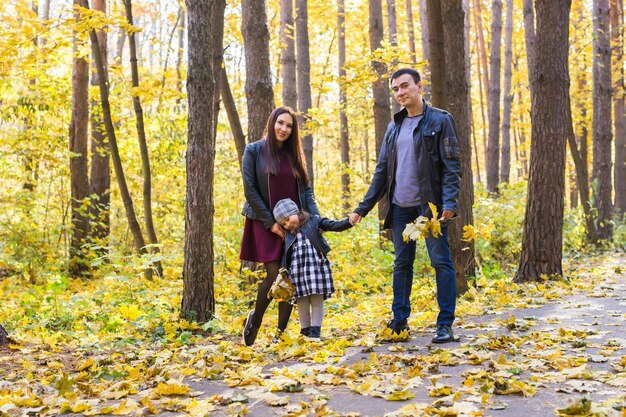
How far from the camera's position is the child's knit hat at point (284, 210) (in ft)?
18.6

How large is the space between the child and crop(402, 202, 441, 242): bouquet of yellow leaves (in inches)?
23.4

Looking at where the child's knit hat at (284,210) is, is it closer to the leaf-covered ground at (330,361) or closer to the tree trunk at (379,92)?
the leaf-covered ground at (330,361)

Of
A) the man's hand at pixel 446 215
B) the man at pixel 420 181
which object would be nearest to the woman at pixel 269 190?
the man at pixel 420 181

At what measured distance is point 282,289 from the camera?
5.53 m

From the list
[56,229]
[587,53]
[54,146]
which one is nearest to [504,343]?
[56,229]

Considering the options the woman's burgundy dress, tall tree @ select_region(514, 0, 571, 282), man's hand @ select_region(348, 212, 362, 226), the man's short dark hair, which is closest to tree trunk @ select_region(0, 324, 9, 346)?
the woman's burgundy dress

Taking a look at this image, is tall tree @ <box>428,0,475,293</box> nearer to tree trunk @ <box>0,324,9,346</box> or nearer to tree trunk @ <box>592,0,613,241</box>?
tree trunk @ <box>0,324,9,346</box>

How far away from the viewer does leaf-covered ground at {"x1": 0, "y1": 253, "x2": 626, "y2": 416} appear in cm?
377

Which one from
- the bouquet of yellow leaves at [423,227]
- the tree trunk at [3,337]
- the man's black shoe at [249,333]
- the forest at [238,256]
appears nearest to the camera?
the forest at [238,256]

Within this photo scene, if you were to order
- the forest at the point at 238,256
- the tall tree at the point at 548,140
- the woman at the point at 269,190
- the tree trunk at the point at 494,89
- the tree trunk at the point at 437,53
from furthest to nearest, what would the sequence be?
the tree trunk at the point at 494,89, the tall tree at the point at 548,140, the tree trunk at the point at 437,53, the woman at the point at 269,190, the forest at the point at 238,256

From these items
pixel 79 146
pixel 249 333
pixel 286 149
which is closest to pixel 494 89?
pixel 79 146

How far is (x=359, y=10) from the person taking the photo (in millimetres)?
24188

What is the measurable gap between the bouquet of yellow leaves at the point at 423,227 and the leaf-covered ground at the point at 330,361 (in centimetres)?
91

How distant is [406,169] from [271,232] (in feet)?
4.19
